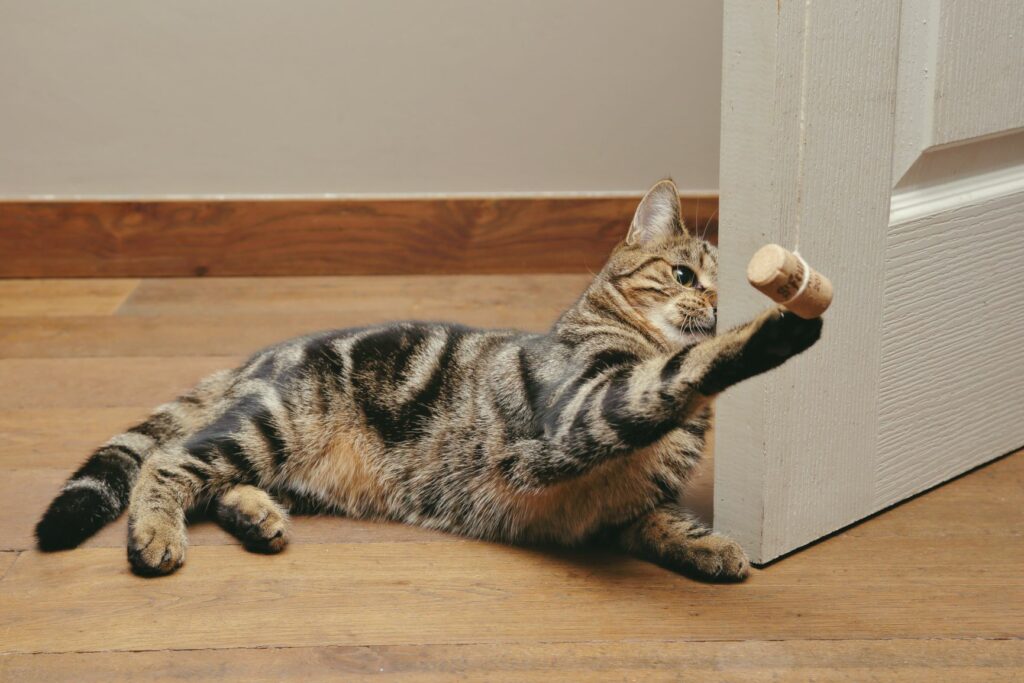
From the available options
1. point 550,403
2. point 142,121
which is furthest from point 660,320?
point 142,121

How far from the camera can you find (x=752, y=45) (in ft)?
4.40

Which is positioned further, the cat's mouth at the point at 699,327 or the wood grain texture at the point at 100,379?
the wood grain texture at the point at 100,379

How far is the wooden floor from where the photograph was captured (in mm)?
1284


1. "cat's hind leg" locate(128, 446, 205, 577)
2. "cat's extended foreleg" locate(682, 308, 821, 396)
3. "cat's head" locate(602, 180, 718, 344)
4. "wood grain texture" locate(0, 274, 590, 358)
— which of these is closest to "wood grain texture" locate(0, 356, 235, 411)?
"wood grain texture" locate(0, 274, 590, 358)

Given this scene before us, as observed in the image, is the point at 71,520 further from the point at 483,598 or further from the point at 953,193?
the point at 953,193

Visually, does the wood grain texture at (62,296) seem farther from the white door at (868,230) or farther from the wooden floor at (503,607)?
the white door at (868,230)

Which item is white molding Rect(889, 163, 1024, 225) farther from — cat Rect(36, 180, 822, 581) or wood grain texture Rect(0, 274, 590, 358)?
wood grain texture Rect(0, 274, 590, 358)

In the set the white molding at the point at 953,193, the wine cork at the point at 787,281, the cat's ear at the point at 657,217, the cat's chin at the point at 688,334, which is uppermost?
the wine cork at the point at 787,281

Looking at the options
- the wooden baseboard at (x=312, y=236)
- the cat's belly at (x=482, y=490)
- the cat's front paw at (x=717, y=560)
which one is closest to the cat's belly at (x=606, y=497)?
the cat's belly at (x=482, y=490)

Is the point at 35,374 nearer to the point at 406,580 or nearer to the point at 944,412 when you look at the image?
the point at 406,580

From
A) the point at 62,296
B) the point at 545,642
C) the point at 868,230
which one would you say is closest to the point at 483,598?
the point at 545,642

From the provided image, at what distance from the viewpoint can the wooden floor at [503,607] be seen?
1.28 meters

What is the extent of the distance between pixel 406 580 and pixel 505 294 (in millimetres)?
1278

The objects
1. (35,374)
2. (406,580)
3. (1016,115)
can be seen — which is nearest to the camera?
(406,580)
